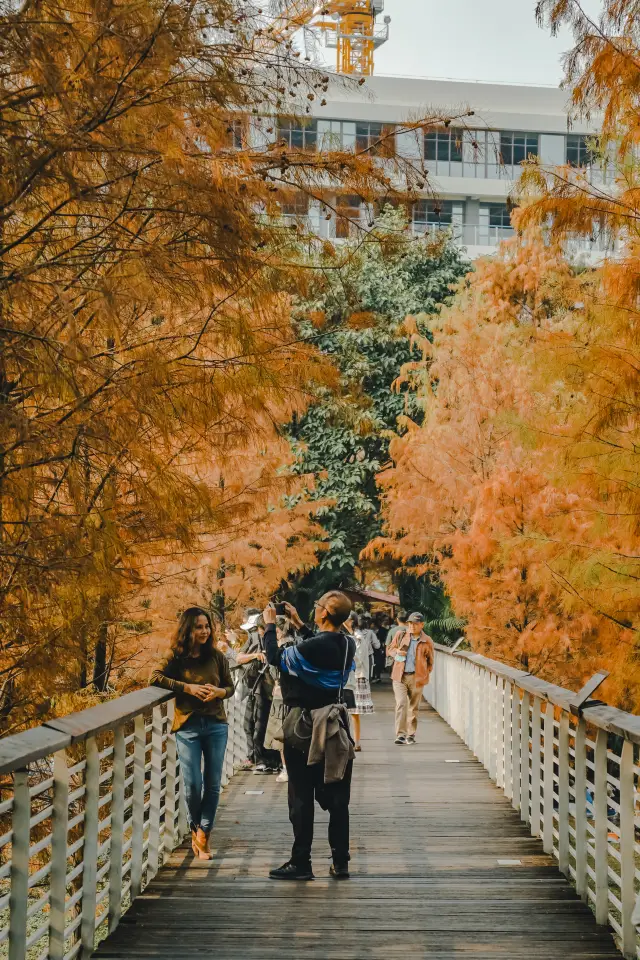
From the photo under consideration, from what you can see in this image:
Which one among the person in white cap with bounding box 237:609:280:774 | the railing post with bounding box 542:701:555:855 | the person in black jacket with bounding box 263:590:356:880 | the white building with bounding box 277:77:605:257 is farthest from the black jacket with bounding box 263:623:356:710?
the white building with bounding box 277:77:605:257

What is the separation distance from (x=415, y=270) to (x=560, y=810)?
29213 mm

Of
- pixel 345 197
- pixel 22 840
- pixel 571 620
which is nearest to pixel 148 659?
pixel 571 620

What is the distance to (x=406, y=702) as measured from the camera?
15594 mm

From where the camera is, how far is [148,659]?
44.8ft

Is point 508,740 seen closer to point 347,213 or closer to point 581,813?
point 581,813

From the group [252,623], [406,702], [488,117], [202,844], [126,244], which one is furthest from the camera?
[488,117]

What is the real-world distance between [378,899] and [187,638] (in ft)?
7.51

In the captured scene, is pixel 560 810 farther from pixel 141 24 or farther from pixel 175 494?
pixel 141 24

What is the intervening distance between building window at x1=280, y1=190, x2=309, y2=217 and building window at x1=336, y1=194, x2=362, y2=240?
214 mm

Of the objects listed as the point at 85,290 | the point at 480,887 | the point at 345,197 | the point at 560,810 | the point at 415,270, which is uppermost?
the point at 415,270

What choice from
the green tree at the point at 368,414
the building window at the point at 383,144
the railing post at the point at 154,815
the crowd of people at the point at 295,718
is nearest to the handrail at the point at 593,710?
the crowd of people at the point at 295,718

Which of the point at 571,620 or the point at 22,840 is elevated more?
the point at 22,840

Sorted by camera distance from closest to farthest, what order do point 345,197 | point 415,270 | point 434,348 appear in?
point 345,197 < point 434,348 < point 415,270

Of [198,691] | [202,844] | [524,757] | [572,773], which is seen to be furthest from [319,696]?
[572,773]
